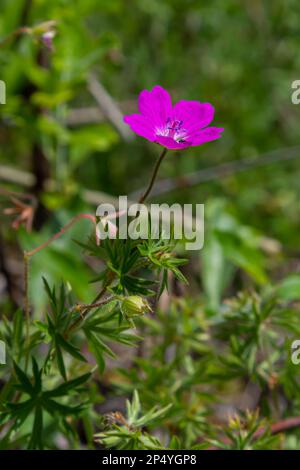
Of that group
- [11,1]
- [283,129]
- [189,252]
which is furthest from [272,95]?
[11,1]

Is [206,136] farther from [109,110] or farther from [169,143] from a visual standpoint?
[109,110]

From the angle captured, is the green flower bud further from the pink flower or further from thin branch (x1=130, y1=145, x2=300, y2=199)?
thin branch (x1=130, y1=145, x2=300, y2=199)

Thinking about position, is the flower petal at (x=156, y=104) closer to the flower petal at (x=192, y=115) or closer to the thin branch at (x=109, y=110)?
the flower petal at (x=192, y=115)

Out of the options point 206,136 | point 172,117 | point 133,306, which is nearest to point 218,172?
point 172,117

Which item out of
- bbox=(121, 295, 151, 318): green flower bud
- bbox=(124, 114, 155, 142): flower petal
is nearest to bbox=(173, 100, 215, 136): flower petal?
bbox=(124, 114, 155, 142): flower petal
